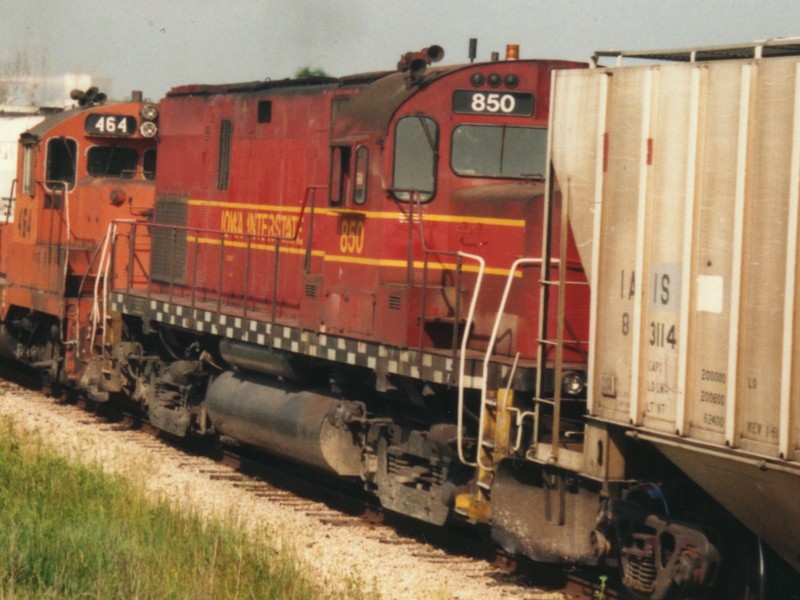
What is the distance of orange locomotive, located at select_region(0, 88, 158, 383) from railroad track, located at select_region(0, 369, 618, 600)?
1.40 m

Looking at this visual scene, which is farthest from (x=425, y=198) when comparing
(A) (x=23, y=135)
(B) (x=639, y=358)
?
(A) (x=23, y=135)

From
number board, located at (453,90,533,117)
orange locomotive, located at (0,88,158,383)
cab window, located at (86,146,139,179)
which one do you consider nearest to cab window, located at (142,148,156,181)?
orange locomotive, located at (0,88,158,383)

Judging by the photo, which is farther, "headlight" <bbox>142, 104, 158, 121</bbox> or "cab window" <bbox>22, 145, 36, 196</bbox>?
"cab window" <bbox>22, 145, 36, 196</bbox>

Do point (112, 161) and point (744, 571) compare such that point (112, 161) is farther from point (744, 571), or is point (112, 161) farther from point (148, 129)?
point (744, 571)

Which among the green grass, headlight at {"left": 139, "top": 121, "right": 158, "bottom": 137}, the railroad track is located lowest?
the railroad track

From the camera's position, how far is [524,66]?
1178cm

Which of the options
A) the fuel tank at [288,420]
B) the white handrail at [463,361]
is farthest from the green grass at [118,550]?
the fuel tank at [288,420]

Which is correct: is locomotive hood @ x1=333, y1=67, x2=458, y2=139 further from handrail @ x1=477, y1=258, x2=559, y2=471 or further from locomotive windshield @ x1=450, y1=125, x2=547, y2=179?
handrail @ x1=477, y1=258, x2=559, y2=471

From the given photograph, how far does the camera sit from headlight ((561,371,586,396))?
997cm

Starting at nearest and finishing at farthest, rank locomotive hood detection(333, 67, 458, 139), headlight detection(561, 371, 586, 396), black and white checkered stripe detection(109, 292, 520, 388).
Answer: headlight detection(561, 371, 586, 396) → black and white checkered stripe detection(109, 292, 520, 388) → locomotive hood detection(333, 67, 458, 139)

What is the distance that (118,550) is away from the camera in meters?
9.38

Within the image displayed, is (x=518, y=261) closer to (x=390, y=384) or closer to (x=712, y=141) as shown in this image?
(x=390, y=384)

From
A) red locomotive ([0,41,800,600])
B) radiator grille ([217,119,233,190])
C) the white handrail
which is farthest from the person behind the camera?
radiator grille ([217,119,233,190])

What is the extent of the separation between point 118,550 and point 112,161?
12015 mm
